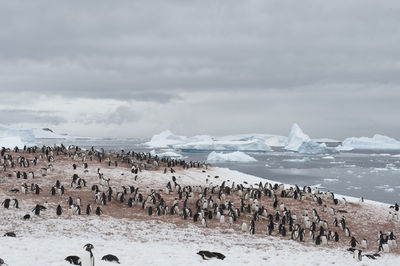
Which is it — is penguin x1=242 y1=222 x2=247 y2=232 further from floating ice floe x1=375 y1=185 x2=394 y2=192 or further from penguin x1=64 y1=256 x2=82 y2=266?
floating ice floe x1=375 y1=185 x2=394 y2=192

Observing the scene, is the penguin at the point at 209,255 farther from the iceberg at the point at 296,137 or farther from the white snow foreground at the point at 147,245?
the iceberg at the point at 296,137

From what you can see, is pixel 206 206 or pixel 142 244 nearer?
pixel 142 244

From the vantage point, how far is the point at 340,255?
1473 cm

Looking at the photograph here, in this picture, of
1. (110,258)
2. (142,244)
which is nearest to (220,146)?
(142,244)

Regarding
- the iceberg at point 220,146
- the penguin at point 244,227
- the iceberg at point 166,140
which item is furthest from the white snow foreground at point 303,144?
the penguin at point 244,227

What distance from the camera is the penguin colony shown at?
58.2 ft

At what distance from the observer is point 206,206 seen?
2039cm

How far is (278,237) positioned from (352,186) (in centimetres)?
3823

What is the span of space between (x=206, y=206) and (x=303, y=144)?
93593 millimetres

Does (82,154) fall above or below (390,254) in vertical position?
above

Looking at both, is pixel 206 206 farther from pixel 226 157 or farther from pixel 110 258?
pixel 226 157

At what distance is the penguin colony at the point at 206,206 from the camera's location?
17.7m

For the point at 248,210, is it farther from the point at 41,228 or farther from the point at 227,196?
the point at 41,228

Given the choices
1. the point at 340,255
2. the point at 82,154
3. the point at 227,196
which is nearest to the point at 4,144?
the point at 82,154
